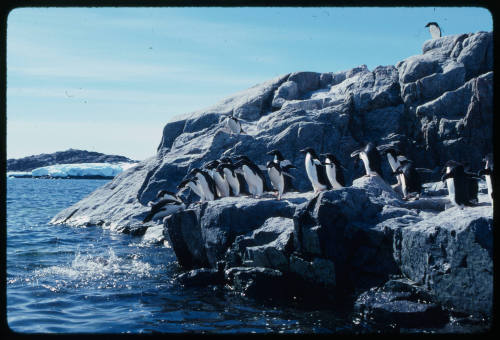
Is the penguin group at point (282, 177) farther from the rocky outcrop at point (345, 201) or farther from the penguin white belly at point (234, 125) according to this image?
the penguin white belly at point (234, 125)

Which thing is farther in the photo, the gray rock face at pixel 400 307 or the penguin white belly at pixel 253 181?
the penguin white belly at pixel 253 181

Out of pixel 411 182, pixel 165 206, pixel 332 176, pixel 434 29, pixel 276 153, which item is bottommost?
pixel 165 206

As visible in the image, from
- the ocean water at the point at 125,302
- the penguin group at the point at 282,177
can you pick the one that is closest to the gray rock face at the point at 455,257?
the ocean water at the point at 125,302

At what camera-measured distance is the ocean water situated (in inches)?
320

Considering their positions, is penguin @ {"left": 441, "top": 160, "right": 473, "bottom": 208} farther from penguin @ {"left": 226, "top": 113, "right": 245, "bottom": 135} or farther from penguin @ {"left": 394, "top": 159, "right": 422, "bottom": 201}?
penguin @ {"left": 226, "top": 113, "right": 245, "bottom": 135}

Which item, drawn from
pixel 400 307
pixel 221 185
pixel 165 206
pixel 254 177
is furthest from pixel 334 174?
pixel 400 307

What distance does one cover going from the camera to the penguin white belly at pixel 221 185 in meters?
15.0

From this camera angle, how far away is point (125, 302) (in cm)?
973

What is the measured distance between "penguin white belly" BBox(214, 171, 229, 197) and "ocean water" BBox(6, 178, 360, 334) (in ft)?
7.92

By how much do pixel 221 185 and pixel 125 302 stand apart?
5938 millimetres

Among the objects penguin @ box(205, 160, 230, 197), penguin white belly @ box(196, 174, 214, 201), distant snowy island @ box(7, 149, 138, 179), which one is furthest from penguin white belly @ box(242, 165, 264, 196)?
→ distant snowy island @ box(7, 149, 138, 179)

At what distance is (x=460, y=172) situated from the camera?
10539mm

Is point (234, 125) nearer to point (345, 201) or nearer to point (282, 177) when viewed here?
point (282, 177)

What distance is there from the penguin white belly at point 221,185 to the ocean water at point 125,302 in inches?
95.0
